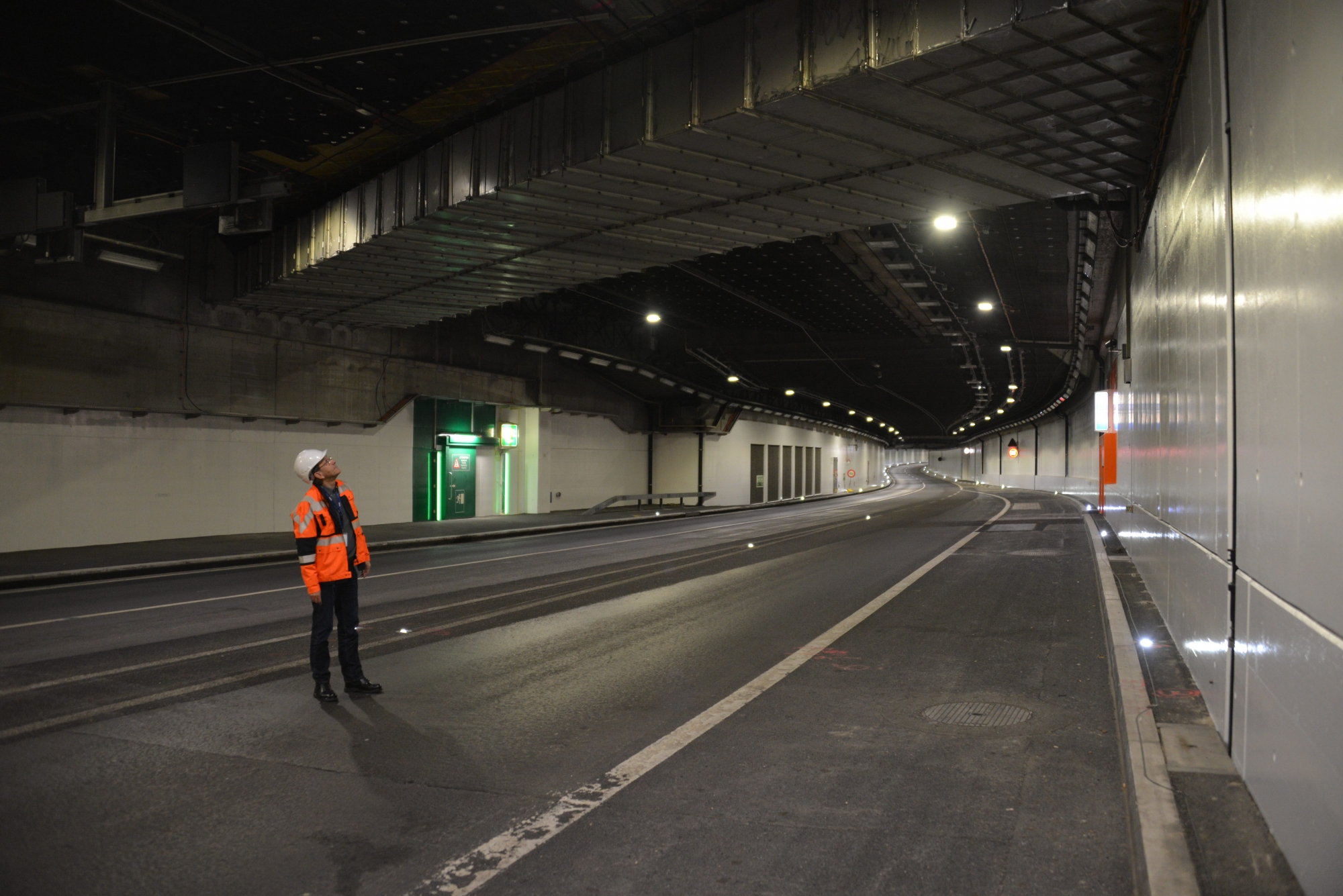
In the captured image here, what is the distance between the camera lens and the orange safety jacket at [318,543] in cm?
645

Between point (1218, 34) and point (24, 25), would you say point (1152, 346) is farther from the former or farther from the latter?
point (24, 25)

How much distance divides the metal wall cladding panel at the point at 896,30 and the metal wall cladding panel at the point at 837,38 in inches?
5.4

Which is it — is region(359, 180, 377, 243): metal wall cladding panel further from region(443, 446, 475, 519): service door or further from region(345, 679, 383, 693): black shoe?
region(443, 446, 475, 519): service door

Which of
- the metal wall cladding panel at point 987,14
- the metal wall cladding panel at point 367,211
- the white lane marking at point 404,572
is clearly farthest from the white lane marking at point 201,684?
the metal wall cladding panel at point 987,14

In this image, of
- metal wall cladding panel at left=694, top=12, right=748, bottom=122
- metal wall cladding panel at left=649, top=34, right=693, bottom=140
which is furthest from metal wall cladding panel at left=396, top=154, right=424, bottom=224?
metal wall cladding panel at left=694, top=12, right=748, bottom=122

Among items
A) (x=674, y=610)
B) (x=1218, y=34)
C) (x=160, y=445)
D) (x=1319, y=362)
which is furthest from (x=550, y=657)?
(x=160, y=445)

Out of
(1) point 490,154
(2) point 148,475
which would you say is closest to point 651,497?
(2) point 148,475

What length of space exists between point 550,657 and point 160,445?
1563cm

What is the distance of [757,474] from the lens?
48.3 meters

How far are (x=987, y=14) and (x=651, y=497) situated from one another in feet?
95.8

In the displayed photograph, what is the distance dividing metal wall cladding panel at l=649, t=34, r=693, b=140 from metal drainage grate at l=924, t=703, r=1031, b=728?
6.83 metres

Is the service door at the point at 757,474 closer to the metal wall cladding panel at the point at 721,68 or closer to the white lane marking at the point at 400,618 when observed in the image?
the white lane marking at the point at 400,618

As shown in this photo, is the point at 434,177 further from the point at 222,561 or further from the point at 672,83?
the point at 222,561

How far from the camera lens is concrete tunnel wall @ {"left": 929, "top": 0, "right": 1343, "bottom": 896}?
3.01 metres
